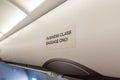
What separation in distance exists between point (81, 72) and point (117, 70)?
12.4 inches

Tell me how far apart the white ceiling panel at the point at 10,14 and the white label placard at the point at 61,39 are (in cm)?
71

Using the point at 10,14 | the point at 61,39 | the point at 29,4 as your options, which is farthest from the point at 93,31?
the point at 10,14

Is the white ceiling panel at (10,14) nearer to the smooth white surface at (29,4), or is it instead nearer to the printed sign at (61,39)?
the smooth white surface at (29,4)

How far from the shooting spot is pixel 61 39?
43.1 inches

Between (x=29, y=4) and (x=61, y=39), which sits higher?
(x=29, y=4)

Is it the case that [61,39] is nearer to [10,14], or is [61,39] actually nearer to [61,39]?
[61,39]

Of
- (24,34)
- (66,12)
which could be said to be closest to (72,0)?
(66,12)

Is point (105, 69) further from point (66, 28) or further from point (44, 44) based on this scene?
point (44, 44)

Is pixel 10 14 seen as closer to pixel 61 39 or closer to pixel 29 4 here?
pixel 29 4

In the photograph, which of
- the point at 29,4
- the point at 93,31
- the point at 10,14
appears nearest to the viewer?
the point at 93,31

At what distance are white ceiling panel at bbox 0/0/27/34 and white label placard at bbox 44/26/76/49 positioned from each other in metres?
0.71

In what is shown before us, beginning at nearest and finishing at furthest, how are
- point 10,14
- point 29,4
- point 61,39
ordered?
point 61,39
point 29,4
point 10,14

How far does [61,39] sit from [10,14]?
4.12ft

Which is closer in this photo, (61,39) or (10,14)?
(61,39)
